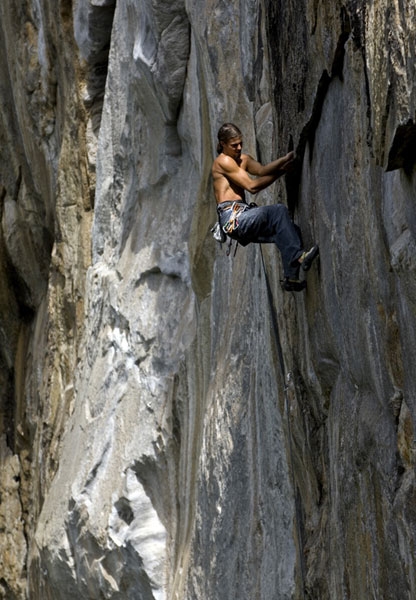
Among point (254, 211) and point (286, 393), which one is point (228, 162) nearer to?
point (254, 211)

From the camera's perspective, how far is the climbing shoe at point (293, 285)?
7.80 meters

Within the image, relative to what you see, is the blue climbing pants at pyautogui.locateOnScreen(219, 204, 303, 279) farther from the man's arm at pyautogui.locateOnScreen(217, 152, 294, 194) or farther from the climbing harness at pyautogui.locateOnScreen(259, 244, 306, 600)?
the climbing harness at pyautogui.locateOnScreen(259, 244, 306, 600)

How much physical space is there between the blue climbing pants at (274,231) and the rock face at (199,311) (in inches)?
5.8

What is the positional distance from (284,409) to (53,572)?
5.08 m

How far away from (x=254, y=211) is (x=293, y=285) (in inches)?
24.0

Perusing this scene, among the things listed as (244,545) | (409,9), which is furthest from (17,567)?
Answer: (409,9)

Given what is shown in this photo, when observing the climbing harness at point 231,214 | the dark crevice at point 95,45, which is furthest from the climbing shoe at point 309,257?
the dark crevice at point 95,45

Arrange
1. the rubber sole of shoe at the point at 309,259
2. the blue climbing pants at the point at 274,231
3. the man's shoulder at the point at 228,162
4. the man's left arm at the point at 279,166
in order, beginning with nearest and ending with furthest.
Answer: the rubber sole of shoe at the point at 309,259 → the blue climbing pants at the point at 274,231 → the man's left arm at the point at 279,166 → the man's shoulder at the point at 228,162

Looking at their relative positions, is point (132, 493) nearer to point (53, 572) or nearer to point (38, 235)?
point (53, 572)

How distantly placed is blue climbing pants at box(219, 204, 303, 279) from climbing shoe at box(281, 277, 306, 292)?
0.03 metres

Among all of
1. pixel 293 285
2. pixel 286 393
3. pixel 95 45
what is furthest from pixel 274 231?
pixel 95 45

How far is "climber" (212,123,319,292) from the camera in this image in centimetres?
778

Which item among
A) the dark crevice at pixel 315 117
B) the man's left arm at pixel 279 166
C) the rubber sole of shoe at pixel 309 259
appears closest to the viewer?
the dark crevice at pixel 315 117

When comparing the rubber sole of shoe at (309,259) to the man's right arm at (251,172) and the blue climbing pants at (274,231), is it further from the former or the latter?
the man's right arm at (251,172)
